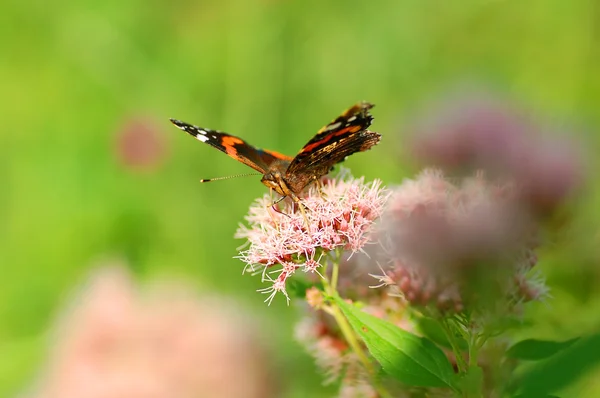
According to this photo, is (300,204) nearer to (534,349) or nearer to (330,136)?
(330,136)

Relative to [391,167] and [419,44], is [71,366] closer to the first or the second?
[391,167]

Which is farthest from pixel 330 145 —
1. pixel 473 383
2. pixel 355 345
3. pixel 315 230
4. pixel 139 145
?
pixel 139 145

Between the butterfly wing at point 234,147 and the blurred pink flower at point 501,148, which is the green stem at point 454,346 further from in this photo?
the butterfly wing at point 234,147

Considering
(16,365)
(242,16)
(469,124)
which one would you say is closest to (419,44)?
(242,16)

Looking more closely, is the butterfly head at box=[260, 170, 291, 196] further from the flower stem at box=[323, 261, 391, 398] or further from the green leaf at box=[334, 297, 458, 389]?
the green leaf at box=[334, 297, 458, 389]

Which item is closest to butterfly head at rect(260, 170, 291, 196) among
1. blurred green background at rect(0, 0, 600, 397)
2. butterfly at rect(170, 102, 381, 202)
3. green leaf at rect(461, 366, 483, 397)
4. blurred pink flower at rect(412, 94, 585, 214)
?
butterfly at rect(170, 102, 381, 202)

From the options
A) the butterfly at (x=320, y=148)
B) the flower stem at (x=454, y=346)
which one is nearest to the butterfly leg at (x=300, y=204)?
the butterfly at (x=320, y=148)
